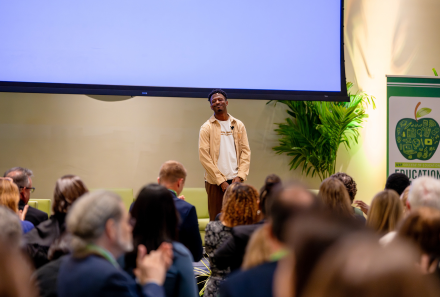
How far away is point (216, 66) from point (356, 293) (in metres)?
4.47

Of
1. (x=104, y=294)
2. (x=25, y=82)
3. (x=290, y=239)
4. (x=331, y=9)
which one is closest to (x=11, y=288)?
(x=290, y=239)

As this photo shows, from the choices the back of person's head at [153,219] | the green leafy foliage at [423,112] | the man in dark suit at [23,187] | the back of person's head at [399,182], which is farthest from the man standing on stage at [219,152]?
the back of person's head at [153,219]

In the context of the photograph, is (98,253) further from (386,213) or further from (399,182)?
(399,182)

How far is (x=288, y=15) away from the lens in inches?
194

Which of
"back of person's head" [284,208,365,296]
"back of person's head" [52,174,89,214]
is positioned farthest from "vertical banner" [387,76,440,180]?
"back of person's head" [284,208,365,296]

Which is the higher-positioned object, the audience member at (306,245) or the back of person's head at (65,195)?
the audience member at (306,245)

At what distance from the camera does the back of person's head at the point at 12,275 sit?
0.60m

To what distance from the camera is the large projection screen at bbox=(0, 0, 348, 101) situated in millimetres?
4457

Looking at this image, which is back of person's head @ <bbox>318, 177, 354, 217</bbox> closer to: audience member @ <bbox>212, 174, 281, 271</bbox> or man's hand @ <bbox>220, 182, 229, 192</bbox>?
audience member @ <bbox>212, 174, 281, 271</bbox>

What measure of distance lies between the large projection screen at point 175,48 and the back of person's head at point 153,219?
319 centimetres

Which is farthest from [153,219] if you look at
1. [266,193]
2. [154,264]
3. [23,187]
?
[23,187]

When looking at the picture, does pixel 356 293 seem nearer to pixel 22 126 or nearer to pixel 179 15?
pixel 179 15

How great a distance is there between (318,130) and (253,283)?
463cm

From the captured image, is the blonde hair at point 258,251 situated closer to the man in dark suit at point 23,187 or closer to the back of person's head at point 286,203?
the back of person's head at point 286,203
